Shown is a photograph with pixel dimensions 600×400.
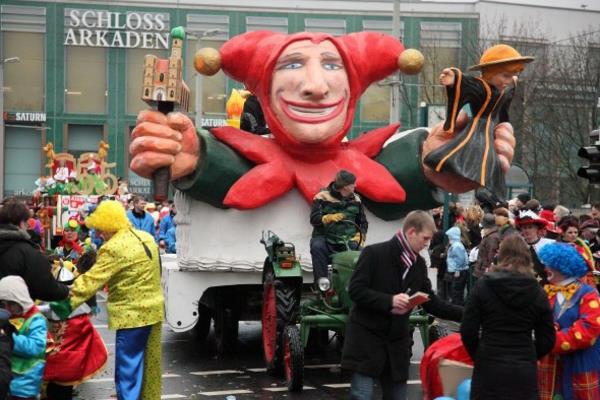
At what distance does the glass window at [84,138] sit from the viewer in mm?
46531

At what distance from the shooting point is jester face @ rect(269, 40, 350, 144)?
1202 cm

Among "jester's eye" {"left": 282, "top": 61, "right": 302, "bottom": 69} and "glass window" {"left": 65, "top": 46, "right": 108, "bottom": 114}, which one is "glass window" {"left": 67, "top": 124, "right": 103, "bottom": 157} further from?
"jester's eye" {"left": 282, "top": 61, "right": 302, "bottom": 69}

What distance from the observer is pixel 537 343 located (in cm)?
641

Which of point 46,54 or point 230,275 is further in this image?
point 46,54

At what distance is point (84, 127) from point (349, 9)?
1270 centimetres

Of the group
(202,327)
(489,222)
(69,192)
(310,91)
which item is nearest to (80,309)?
(310,91)

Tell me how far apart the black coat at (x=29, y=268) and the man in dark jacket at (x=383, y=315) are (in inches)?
90.5

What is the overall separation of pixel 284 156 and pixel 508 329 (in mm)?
6386

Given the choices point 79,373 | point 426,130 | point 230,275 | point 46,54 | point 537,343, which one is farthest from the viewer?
point 46,54

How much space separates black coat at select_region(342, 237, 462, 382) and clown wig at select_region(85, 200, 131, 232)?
2.14 m

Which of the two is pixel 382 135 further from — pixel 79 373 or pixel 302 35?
pixel 79 373

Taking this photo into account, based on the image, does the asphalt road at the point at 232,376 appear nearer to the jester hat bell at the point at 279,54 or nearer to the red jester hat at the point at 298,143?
the red jester hat at the point at 298,143

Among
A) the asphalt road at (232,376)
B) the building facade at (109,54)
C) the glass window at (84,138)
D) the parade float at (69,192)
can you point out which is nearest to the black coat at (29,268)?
the asphalt road at (232,376)

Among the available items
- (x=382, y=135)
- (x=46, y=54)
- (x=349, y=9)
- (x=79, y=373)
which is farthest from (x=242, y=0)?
(x=79, y=373)
